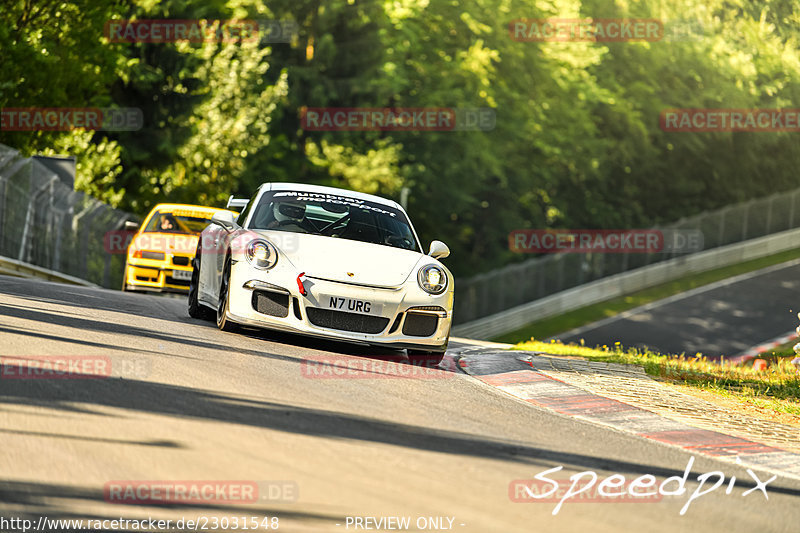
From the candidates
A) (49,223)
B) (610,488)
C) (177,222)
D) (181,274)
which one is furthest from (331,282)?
(49,223)

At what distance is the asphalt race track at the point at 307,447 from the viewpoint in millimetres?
5393

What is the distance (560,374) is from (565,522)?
19.2 ft

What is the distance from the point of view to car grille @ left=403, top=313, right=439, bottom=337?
1051cm

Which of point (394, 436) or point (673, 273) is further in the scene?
point (673, 273)

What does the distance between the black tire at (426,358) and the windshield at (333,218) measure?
109 centimetres

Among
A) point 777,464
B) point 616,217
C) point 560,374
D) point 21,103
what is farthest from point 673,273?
point 777,464

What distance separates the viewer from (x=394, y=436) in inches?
278

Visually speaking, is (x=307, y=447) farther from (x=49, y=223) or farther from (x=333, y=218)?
(x=49, y=223)

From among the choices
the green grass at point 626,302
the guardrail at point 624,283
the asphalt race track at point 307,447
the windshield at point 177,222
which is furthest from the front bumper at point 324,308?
the guardrail at point 624,283

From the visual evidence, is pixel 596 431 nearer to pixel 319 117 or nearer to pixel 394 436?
pixel 394 436

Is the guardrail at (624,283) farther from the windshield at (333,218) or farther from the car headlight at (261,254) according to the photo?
the car headlight at (261,254)

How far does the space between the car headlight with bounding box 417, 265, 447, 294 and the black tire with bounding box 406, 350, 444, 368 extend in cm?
64

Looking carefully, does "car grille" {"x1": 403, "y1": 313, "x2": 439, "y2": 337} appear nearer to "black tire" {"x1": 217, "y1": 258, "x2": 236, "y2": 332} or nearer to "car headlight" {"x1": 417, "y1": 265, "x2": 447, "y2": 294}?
"car headlight" {"x1": 417, "y1": 265, "x2": 447, "y2": 294}

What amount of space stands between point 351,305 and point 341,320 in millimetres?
171
